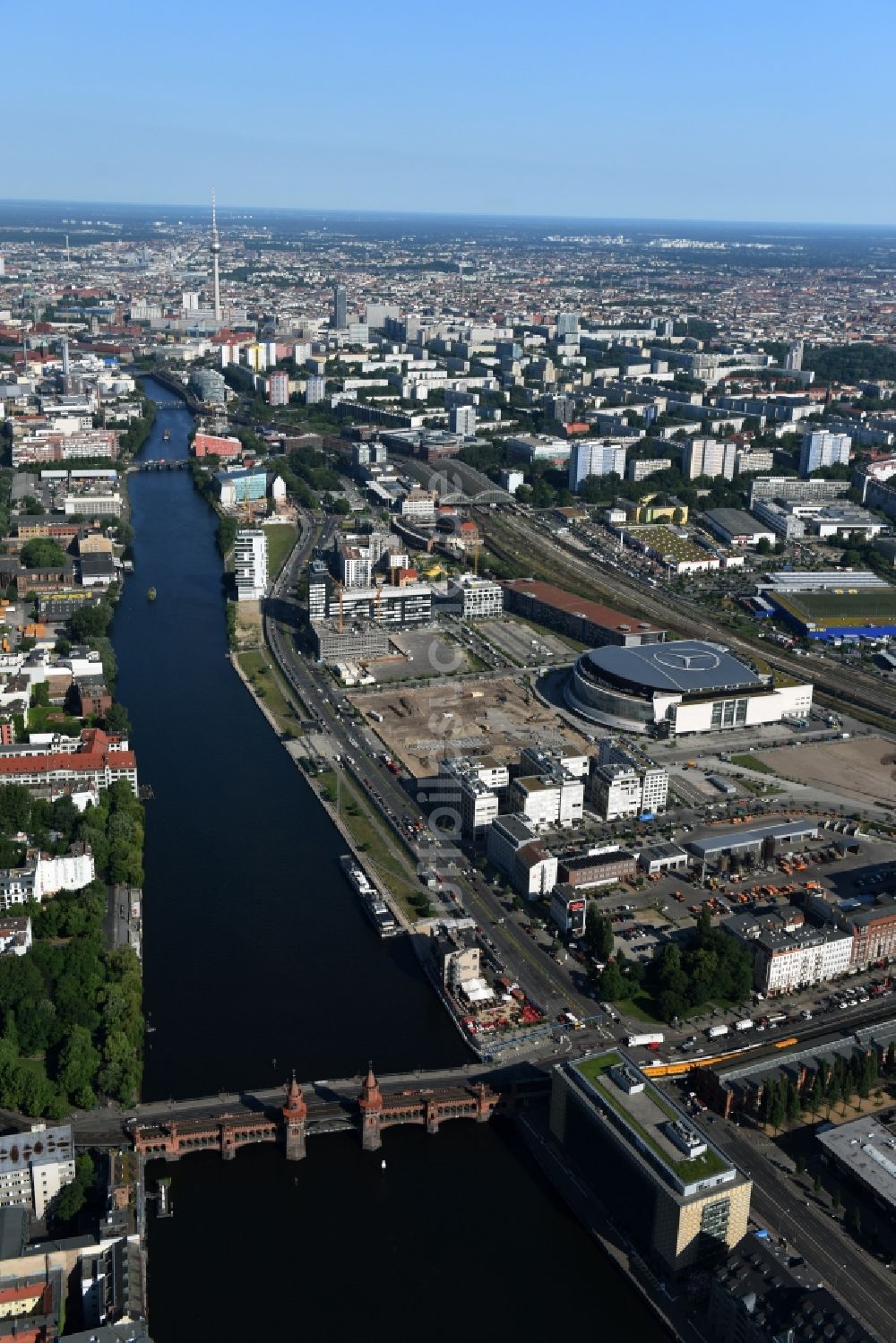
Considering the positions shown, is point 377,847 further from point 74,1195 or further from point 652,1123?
point 74,1195

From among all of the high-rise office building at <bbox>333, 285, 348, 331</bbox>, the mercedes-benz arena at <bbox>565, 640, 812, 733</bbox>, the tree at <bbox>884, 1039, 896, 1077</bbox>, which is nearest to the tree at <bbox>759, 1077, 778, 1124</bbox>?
the tree at <bbox>884, 1039, 896, 1077</bbox>

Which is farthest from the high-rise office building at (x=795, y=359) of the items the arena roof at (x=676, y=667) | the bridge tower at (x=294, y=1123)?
the bridge tower at (x=294, y=1123)

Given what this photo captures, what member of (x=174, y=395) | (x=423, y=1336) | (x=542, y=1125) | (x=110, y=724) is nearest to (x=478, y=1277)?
(x=423, y=1336)

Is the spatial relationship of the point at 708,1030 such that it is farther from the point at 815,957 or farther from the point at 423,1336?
the point at 423,1336

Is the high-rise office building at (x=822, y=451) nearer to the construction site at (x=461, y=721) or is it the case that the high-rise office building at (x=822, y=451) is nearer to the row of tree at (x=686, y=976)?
the construction site at (x=461, y=721)

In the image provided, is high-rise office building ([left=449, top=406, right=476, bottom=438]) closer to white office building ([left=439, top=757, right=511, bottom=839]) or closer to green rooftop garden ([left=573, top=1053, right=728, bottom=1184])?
white office building ([left=439, top=757, right=511, bottom=839])

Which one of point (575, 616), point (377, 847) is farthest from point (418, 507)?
point (377, 847)
